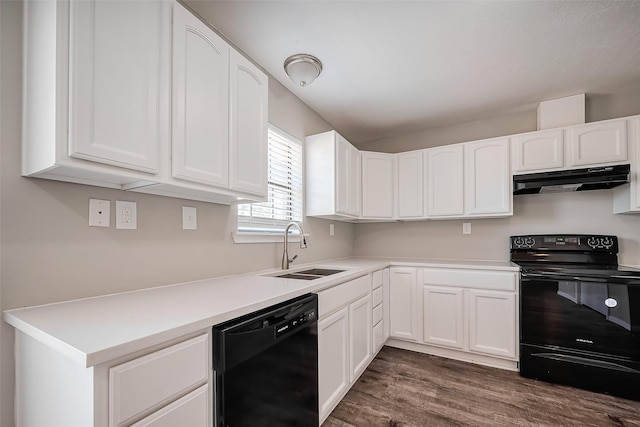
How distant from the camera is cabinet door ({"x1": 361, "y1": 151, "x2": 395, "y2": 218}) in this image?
129 inches

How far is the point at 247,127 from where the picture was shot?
1662mm

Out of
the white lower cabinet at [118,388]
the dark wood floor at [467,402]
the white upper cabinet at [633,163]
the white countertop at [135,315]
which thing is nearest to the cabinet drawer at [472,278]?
the dark wood floor at [467,402]

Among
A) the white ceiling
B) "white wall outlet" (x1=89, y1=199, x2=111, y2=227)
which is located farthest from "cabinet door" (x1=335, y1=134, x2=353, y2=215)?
"white wall outlet" (x1=89, y1=199, x2=111, y2=227)

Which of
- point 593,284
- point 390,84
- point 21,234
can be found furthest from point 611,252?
point 21,234

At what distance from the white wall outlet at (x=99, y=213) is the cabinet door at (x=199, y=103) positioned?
0.35m

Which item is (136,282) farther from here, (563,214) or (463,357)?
(563,214)

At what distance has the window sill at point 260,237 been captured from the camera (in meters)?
1.99

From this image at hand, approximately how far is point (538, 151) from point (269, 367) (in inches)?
116

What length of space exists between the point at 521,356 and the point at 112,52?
3338mm

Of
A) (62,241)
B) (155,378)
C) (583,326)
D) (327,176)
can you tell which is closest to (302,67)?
(327,176)

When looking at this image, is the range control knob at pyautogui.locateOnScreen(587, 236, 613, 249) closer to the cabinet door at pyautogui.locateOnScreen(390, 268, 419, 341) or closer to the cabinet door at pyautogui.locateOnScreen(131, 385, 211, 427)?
the cabinet door at pyautogui.locateOnScreen(390, 268, 419, 341)

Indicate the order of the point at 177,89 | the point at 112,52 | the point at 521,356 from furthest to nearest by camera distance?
the point at 521,356, the point at 177,89, the point at 112,52

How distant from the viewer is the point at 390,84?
248 centimetres

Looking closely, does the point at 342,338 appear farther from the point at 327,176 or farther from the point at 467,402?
the point at 327,176
